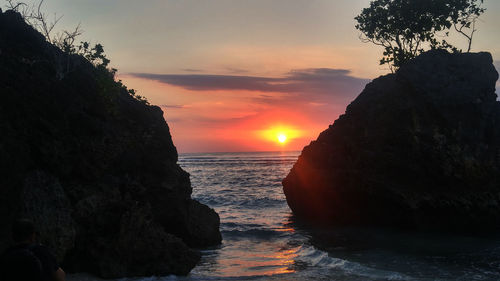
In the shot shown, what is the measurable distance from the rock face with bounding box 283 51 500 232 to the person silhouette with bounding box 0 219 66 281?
1421 centimetres

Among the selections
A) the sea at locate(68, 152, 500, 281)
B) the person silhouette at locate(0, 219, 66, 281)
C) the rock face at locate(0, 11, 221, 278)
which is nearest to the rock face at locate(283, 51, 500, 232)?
the sea at locate(68, 152, 500, 281)

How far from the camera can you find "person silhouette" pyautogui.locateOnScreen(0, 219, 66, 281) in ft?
15.7

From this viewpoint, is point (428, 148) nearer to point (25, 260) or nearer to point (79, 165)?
point (79, 165)

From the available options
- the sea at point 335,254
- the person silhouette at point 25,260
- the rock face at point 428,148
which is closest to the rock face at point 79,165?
the sea at point 335,254

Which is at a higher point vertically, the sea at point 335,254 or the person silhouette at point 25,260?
the person silhouette at point 25,260

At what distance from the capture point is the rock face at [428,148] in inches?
652

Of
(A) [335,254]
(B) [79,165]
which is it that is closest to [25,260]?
(B) [79,165]

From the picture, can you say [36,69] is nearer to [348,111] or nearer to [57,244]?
[57,244]

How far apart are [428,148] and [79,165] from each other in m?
12.3

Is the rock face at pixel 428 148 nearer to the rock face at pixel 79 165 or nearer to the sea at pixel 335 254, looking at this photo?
the sea at pixel 335 254

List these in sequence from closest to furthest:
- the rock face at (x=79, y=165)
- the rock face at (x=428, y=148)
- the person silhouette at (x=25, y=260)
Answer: the person silhouette at (x=25, y=260), the rock face at (x=79, y=165), the rock face at (x=428, y=148)

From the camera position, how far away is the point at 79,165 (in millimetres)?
10336

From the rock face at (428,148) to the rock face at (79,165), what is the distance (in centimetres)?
851

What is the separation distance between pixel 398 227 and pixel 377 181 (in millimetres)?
2108
